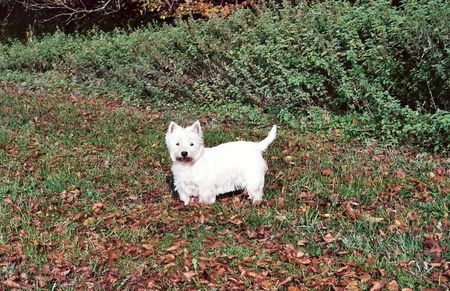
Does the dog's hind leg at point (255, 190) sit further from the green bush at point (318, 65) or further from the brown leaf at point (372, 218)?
the green bush at point (318, 65)

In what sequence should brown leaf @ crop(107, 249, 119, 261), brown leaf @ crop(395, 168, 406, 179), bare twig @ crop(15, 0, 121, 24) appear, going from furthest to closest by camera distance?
bare twig @ crop(15, 0, 121, 24) → brown leaf @ crop(395, 168, 406, 179) → brown leaf @ crop(107, 249, 119, 261)

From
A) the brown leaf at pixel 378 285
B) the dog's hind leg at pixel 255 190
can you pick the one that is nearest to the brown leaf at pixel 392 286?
the brown leaf at pixel 378 285

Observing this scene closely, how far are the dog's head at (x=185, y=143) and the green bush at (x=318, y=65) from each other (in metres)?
4.05

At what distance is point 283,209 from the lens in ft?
21.6

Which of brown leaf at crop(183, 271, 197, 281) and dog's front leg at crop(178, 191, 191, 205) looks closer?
brown leaf at crop(183, 271, 197, 281)

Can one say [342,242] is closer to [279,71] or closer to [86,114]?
[279,71]

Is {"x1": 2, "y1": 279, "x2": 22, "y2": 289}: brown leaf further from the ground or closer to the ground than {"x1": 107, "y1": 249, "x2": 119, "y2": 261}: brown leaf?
closer to the ground

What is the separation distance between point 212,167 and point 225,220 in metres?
0.72

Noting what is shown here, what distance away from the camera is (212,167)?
6.78m

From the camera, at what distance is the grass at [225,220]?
520 centimetres

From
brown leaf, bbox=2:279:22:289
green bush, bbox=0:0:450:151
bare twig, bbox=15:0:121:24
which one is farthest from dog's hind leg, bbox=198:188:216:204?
bare twig, bbox=15:0:121:24

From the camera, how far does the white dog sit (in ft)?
21.9

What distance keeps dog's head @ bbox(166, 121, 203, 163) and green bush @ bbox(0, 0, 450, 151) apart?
405 cm

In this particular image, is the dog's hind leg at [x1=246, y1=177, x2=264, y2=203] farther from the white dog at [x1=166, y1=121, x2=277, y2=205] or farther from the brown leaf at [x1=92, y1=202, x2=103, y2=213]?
the brown leaf at [x1=92, y1=202, x2=103, y2=213]
